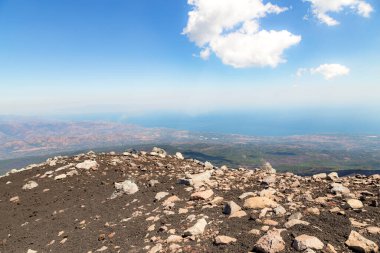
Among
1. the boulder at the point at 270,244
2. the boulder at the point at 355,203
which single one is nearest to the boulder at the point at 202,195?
the boulder at the point at 270,244

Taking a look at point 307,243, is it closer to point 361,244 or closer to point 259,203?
Answer: point 361,244

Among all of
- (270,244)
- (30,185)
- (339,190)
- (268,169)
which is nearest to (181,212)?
(270,244)

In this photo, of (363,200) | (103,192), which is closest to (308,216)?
(363,200)

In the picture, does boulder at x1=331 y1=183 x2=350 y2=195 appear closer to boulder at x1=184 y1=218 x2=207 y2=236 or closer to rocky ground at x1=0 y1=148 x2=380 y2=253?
rocky ground at x1=0 y1=148 x2=380 y2=253

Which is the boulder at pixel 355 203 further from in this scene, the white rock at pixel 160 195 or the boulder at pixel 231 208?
the white rock at pixel 160 195

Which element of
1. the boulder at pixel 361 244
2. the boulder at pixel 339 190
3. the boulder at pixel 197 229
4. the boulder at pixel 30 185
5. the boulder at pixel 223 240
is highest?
the boulder at pixel 339 190

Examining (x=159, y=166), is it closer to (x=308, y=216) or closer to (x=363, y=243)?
(x=308, y=216)

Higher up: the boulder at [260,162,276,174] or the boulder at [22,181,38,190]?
the boulder at [260,162,276,174]

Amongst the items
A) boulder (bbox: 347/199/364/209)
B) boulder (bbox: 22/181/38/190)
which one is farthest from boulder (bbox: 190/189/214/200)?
boulder (bbox: 22/181/38/190)
